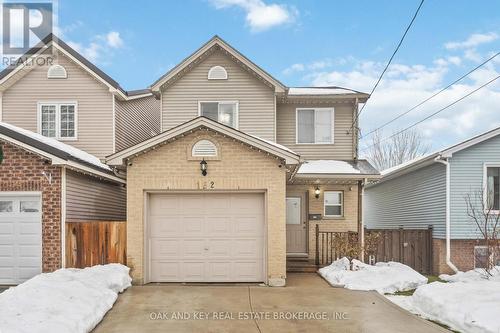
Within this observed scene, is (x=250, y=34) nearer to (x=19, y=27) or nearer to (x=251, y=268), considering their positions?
(x=19, y=27)

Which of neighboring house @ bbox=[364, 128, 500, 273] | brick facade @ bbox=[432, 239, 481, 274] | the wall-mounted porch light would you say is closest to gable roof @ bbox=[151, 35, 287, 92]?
the wall-mounted porch light

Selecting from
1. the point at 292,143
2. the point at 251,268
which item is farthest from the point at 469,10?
the point at 251,268

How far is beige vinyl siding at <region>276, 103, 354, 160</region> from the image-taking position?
→ 15914mm

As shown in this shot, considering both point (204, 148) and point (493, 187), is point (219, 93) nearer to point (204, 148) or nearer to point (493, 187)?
point (204, 148)

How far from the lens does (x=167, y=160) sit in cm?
1116

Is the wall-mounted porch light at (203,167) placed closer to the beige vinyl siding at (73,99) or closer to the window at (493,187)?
the beige vinyl siding at (73,99)

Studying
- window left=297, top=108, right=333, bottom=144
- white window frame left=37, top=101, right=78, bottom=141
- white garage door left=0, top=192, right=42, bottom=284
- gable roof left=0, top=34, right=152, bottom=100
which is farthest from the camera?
window left=297, top=108, right=333, bottom=144

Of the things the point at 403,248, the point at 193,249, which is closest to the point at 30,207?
the point at 193,249

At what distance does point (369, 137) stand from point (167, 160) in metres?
34.8

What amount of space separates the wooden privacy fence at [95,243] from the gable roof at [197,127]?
5.74 ft

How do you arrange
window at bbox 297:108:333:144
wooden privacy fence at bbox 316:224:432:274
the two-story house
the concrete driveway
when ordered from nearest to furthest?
the concrete driveway
wooden privacy fence at bbox 316:224:432:274
the two-story house
window at bbox 297:108:333:144

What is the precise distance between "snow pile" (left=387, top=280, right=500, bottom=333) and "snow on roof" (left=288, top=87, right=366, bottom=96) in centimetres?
839

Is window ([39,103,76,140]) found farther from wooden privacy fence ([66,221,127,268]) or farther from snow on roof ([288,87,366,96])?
snow on roof ([288,87,366,96])

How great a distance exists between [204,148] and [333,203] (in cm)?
641
